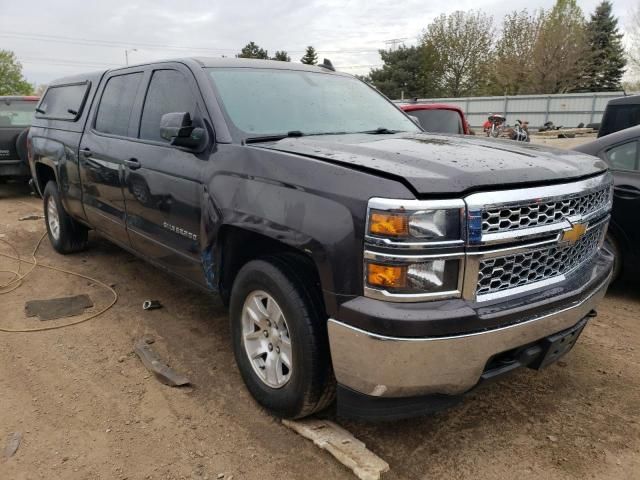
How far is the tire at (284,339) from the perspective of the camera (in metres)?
2.44

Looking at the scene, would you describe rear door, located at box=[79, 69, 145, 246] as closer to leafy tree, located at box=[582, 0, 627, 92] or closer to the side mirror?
the side mirror

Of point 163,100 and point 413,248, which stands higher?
point 163,100

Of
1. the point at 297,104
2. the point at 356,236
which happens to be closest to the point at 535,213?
the point at 356,236

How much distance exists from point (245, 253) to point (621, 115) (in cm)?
664

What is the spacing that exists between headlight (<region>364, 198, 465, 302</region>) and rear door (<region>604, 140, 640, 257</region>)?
A: 3020mm

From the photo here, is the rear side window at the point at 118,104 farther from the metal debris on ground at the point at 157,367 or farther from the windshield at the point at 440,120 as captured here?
the windshield at the point at 440,120

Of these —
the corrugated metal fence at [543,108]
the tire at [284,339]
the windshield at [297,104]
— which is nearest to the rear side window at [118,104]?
the windshield at [297,104]

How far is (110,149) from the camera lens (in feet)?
13.8

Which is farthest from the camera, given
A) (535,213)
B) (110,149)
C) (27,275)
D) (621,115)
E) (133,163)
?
(621,115)

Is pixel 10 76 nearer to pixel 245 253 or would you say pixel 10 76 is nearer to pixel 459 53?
pixel 459 53

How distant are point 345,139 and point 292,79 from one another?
2.91 ft

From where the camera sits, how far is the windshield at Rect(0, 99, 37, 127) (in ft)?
32.9

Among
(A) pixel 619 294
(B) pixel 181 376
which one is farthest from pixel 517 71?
(B) pixel 181 376

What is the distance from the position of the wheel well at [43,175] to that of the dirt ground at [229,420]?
244cm
